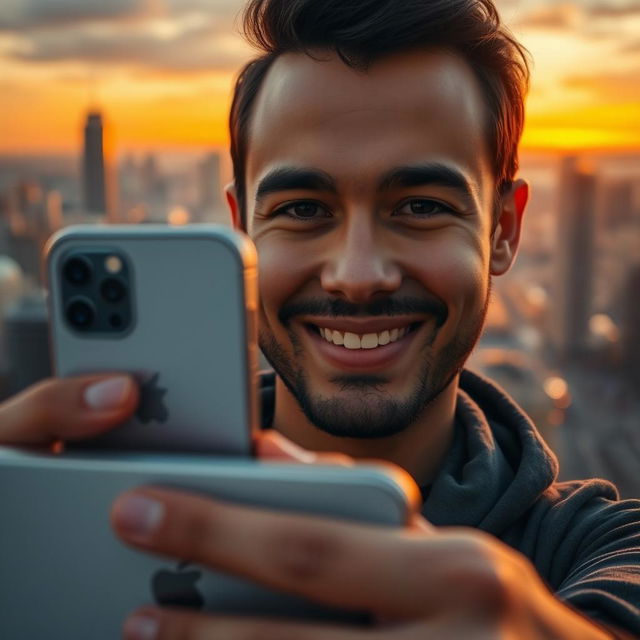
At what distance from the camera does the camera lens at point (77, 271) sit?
130 centimetres

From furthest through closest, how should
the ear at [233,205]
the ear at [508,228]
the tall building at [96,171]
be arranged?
the tall building at [96,171]
the ear at [233,205]
the ear at [508,228]

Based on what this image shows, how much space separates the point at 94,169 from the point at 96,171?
0.72m

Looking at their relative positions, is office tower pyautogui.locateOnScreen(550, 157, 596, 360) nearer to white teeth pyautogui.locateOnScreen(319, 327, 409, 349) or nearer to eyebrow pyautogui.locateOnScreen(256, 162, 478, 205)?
eyebrow pyautogui.locateOnScreen(256, 162, 478, 205)

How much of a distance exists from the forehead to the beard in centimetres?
37

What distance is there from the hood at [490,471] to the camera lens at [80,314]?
108 cm

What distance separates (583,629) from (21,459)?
0.91 m

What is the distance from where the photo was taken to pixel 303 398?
2.03 metres

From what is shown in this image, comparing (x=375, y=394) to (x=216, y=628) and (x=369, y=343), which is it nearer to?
(x=369, y=343)

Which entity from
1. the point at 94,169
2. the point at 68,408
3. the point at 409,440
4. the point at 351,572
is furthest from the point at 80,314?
the point at 94,169

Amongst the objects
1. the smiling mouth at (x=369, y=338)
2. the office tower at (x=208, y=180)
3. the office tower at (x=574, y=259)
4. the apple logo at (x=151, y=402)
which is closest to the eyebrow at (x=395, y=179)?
the smiling mouth at (x=369, y=338)

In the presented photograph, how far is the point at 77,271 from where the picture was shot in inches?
51.6

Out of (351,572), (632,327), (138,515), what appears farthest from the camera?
(632,327)

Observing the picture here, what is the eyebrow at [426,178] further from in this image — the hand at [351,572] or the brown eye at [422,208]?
the hand at [351,572]

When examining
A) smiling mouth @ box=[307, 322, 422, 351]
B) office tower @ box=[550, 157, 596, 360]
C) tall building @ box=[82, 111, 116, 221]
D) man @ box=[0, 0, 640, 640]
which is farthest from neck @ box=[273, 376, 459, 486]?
office tower @ box=[550, 157, 596, 360]
